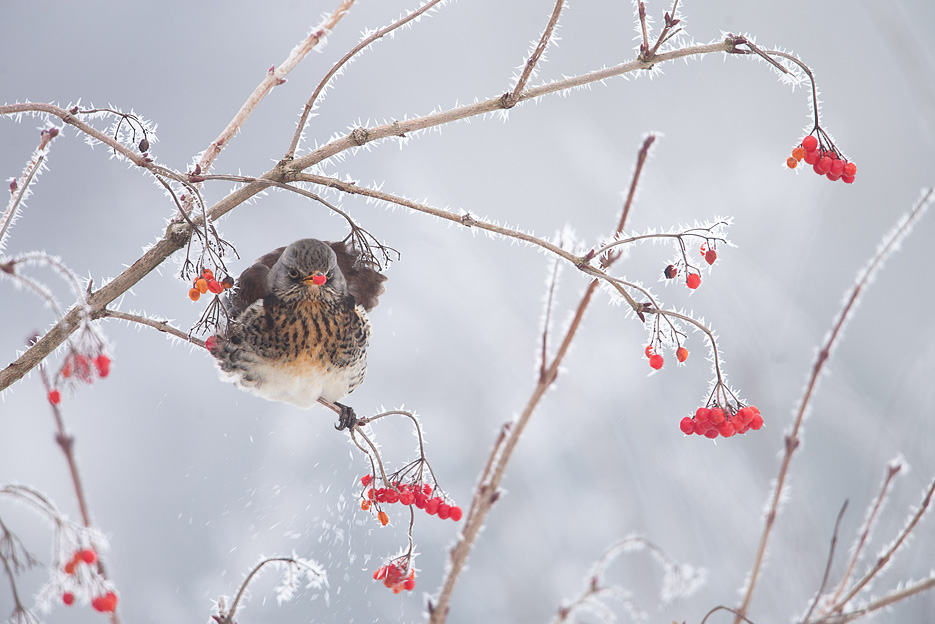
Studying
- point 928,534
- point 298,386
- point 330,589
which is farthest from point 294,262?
point 928,534

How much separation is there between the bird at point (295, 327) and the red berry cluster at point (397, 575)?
12.6 inches

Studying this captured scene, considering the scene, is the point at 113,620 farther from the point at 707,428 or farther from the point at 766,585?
the point at 766,585

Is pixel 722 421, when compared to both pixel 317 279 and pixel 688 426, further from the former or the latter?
pixel 317 279

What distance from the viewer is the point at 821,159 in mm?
936

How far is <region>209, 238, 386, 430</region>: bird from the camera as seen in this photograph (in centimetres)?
126

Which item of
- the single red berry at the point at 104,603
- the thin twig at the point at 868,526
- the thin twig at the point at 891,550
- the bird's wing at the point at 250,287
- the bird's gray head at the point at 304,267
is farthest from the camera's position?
the bird's wing at the point at 250,287

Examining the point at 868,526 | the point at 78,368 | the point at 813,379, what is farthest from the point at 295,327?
the point at 868,526

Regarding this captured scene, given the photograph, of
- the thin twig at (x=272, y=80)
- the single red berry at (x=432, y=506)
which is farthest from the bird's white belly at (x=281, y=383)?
the thin twig at (x=272, y=80)

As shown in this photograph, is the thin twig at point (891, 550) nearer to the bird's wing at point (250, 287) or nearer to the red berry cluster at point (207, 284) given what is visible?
the red berry cluster at point (207, 284)

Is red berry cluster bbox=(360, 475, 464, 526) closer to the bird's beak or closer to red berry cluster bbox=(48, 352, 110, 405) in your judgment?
the bird's beak

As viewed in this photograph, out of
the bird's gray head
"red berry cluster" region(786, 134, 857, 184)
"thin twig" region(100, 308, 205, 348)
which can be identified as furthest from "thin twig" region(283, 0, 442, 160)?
"red berry cluster" region(786, 134, 857, 184)

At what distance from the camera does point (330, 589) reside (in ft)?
3.64

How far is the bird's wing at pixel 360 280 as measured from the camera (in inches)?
54.0

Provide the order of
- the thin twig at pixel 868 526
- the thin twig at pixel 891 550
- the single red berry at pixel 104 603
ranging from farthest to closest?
1. the thin twig at pixel 868 526
2. the thin twig at pixel 891 550
3. the single red berry at pixel 104 603
